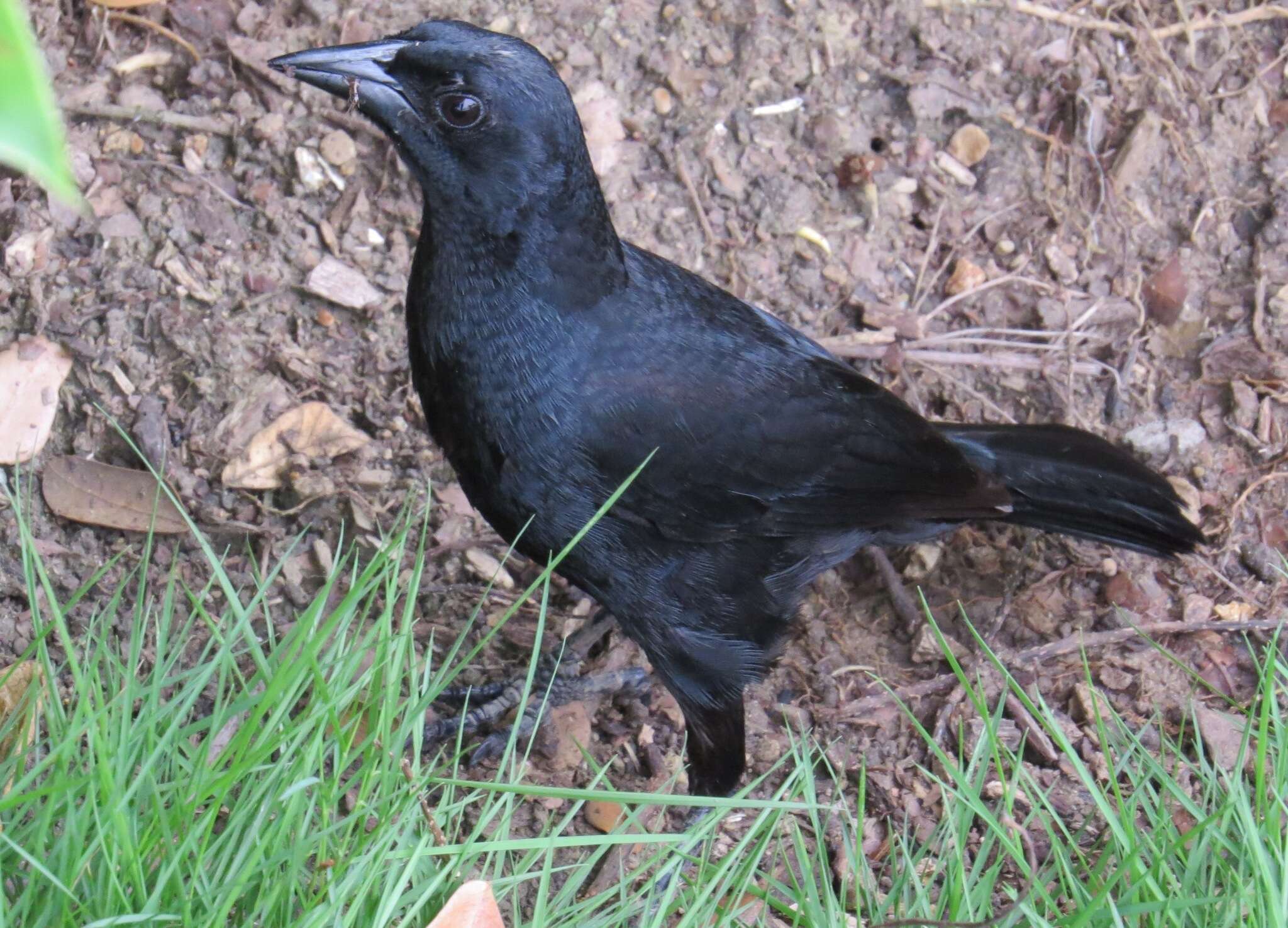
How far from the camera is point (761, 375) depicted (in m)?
3.18

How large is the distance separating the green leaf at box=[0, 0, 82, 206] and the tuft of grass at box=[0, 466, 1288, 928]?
1578 mm

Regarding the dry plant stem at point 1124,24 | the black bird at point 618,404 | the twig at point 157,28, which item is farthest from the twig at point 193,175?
the dry plant stem at point 1124,24

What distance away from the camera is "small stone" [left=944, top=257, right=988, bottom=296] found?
14.3 ft

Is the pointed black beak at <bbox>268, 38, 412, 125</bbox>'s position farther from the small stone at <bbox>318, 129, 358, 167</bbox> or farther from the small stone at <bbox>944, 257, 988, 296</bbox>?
the small stone at <bbox>944, 257, 988, 296</bbox>

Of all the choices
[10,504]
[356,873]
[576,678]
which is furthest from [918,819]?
[10,504]

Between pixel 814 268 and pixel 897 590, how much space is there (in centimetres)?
116

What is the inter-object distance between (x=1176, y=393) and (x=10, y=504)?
3.47 metres

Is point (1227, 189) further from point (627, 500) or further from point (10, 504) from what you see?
point (10, 504)

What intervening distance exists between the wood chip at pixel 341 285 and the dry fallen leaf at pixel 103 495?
0.77 meters

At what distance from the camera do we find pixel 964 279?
435 centimetres

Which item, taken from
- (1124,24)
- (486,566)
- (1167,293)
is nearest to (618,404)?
(486,566)

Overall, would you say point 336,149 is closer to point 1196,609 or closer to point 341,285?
point 341,285

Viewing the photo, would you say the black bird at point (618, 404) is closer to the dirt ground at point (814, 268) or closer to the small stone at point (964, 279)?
the dirt ground at point (814, 268)

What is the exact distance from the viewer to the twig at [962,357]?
417 centimetres
